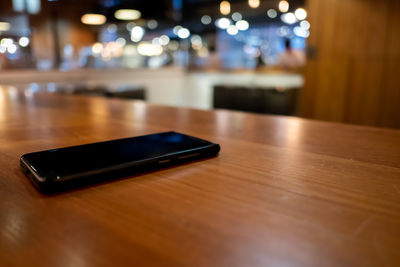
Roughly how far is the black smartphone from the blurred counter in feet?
12.6

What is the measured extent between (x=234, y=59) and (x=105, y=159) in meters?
5.91

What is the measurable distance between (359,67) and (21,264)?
2833 mm

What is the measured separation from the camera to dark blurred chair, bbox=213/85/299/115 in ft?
15.4

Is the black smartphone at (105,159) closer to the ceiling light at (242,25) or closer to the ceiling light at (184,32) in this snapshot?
the ceiling light at (242,25)

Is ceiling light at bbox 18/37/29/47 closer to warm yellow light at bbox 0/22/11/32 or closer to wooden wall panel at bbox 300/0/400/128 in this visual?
warm yellow light at bbox 0/22/11/32

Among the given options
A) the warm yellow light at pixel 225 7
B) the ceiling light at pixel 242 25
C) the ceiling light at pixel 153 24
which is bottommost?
the ceiling light at pixel 242 25

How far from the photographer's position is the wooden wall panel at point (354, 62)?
2.42 meters

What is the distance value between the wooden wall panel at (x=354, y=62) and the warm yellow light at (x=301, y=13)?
13.8 feet

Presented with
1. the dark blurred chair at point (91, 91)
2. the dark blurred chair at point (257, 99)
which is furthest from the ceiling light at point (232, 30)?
the dark blurred chair at point (91, 91)

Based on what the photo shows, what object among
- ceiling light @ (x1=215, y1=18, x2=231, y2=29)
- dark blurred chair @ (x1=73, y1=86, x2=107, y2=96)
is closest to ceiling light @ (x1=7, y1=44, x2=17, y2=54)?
dark blurred chair @ (x1=73, y1=86, x2=107, y2=96)

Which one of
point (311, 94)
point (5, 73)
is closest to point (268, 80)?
point (311, 94)

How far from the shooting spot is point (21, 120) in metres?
0.78

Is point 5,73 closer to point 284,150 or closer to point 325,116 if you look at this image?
point 325,116

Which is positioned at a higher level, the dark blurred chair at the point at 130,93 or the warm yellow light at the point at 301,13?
the warm yellow light at the point at 301,13
